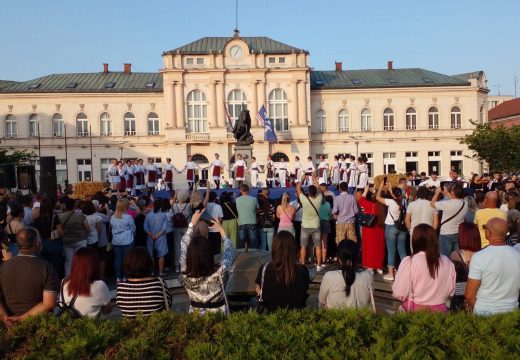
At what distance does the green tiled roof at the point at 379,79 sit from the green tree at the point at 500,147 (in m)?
A: 14.2

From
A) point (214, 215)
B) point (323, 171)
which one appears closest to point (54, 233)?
point (214, 215)

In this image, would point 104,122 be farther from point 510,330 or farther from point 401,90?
point 510,330

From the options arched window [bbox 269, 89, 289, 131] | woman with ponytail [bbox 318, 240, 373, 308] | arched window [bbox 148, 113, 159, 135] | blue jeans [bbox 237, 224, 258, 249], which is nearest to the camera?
woman with ponytail [bbox 318, 240, 373, 308]

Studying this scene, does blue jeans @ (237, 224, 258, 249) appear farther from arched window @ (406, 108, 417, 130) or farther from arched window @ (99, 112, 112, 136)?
arched window @ (406, 108, 417, 130)

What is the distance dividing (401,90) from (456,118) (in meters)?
7.14

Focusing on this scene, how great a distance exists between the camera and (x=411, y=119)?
6688 cm

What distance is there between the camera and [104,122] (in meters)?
64.9

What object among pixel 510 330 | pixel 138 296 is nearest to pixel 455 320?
pixel 510 330

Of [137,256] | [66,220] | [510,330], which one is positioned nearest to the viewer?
[510,330]

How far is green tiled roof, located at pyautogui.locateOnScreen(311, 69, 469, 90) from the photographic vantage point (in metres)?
66.8

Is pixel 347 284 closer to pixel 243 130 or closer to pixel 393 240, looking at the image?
pixel 393 240

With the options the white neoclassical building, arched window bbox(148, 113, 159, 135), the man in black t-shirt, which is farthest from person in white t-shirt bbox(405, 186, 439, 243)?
arched window bbox(148, 113, 159, 135)

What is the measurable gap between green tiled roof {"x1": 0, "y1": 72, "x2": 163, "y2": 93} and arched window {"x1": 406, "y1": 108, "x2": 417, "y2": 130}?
27367 mm

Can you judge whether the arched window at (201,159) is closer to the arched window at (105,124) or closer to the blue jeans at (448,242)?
the arched window at (105,124)
